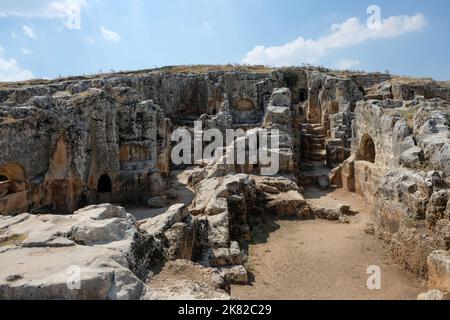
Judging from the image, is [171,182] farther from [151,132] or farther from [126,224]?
[126,224]

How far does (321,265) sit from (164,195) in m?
8.81

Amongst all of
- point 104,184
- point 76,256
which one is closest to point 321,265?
point 76,256

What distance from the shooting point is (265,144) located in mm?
17656

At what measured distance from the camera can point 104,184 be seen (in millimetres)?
17531

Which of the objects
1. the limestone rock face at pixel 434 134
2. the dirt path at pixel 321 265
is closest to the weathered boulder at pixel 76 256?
the dirt path at pixel 321 265

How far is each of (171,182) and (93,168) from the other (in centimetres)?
457

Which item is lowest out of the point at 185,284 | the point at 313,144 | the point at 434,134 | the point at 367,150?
the point at 185,284

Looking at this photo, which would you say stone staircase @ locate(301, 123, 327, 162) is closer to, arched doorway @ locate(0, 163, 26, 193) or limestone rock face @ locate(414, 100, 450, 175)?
limestone rock face @ locate(414, 100, 450, 175)

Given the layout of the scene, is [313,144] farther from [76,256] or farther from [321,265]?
[76,256]

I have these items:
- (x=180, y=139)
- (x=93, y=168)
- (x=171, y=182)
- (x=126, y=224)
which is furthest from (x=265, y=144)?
(x=126, y=224)

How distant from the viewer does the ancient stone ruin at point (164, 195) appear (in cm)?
564

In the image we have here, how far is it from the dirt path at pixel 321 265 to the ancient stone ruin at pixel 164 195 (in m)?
0.43

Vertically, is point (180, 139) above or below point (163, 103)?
below

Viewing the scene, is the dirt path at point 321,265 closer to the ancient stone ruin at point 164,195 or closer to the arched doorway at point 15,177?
the ancient stone ruin at point 164,195
